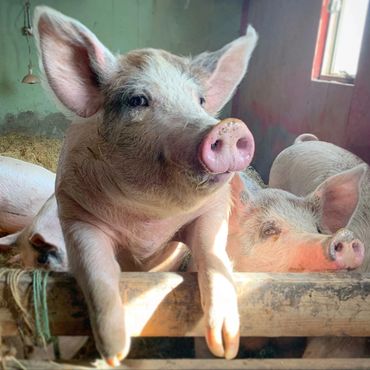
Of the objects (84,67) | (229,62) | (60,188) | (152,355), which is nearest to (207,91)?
(229,62)

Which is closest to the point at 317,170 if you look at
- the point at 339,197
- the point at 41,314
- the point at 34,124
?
the point at 339,197

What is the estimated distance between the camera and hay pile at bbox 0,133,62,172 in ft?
16.0

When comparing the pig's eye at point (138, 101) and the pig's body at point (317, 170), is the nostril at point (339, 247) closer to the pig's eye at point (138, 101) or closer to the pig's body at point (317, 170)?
the pig's body at point (317, 170)

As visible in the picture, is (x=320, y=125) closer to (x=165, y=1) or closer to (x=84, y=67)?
(x=84, y=67)

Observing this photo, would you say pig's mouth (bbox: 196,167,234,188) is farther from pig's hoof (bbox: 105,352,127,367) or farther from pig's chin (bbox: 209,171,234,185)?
pig's hoof (bbox: 105,352,127,367)

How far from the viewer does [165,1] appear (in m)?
6.81

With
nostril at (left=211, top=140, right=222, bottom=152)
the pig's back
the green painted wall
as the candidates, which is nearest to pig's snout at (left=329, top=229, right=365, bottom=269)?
nostril at (left=211, top=140, right=222, bottom=152)

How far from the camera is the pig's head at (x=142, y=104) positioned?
1245 mm

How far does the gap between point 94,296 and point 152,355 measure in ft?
3.21

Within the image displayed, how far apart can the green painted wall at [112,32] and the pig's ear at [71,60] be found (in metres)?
5.25

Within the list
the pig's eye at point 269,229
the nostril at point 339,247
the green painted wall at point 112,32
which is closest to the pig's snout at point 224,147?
the nostril at point 339,247

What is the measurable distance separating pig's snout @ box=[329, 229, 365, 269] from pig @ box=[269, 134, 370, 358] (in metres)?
0.29

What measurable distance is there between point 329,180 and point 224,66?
801 mm

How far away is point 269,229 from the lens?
2121 millimetres
